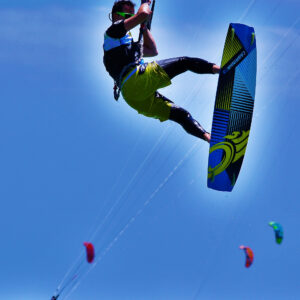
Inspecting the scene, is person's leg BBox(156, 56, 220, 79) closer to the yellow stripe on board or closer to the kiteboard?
the kiteboard

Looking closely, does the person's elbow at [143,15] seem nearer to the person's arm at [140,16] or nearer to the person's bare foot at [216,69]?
the person's arm at [140,16]

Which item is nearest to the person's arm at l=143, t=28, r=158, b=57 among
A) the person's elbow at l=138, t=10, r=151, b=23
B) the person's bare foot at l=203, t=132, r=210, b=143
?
the person's elbow at l=138, t=10, r=151, b=23

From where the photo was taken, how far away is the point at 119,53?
391 inches

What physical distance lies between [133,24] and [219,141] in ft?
6.74

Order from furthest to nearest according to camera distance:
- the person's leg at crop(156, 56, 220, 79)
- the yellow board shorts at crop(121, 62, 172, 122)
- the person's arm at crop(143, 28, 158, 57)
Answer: the person's arm at crop(143, 28, 158, 57) → the yellow board shorts at crop(121, 62, 172, 122) → the person's leg at crop(156, 56, 220, 79)

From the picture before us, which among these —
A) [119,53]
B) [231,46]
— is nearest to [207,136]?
[231,46]

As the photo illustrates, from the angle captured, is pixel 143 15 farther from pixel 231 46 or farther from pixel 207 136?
pixel 207 136

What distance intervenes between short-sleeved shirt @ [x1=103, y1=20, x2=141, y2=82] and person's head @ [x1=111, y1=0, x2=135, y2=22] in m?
0.24

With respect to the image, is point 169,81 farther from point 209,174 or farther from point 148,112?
point 209,174

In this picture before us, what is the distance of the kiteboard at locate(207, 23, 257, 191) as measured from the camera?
10125 millimetres

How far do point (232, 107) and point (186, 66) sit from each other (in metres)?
1.11

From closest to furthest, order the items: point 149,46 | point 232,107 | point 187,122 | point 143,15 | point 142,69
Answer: point 143,15
point 142,69
point 187,122
point 232,107
point 149,46

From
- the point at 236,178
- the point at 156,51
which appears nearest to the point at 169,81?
the point at 156,51

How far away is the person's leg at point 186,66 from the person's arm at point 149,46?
794 mm
